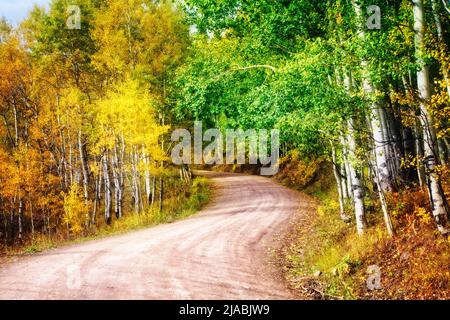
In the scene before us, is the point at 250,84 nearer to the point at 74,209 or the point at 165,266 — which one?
the point at 165,266

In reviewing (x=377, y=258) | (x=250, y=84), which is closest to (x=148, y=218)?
(x=250, y=84)

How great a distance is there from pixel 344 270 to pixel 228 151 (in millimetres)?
39323

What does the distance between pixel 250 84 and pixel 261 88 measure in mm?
3173

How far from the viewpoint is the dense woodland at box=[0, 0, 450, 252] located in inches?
343

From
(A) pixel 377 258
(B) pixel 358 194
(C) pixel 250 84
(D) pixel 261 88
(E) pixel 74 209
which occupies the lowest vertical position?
(E) pixel 74 209

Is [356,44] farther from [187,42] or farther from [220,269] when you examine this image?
[187,42]

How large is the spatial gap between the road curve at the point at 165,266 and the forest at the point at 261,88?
351 centimetres

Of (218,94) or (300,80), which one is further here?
(218,94)

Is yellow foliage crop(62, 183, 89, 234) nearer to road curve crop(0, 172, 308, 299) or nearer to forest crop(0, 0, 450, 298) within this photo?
forest crop(0, 0, 450, 298)

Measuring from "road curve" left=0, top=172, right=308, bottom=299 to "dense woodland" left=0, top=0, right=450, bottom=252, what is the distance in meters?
3.52

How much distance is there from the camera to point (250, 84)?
1314 cm

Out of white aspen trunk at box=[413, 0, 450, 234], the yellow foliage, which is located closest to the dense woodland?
white aspen trunk at box=[413, 0, 450, 234]

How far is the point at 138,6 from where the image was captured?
22938 mm
